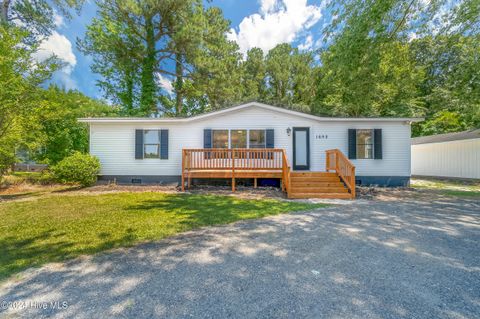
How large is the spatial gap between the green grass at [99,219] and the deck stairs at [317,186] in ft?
3.73

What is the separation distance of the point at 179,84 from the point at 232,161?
11757 mm

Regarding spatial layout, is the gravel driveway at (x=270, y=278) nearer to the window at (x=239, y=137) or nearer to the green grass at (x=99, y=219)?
the green grass at (x=99, y=219)

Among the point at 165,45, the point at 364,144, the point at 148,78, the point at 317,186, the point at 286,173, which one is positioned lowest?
the point at 317,186

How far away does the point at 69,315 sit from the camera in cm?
175

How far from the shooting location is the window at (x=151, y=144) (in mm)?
9430

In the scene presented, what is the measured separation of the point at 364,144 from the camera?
9.36 m

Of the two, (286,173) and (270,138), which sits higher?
(270,138)

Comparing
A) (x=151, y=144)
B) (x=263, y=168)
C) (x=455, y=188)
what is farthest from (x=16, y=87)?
(x=455, y=188)

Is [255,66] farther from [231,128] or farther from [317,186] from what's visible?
[317,186]

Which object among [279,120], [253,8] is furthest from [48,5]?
[279,120]

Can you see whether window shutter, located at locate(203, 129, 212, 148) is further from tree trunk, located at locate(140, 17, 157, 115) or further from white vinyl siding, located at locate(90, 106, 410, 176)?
tree trunk, located at locate(140, 17, 157, 115)

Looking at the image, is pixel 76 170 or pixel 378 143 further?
pixel 378 143

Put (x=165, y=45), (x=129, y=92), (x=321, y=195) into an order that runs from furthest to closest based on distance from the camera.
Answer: (x=129, y=92) → (x=165, y=45) → (x=321, y=195)

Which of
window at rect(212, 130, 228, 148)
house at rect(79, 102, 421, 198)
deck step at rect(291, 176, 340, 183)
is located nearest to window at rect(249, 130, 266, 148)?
→ house at rect(79, 102, 421, 198)
